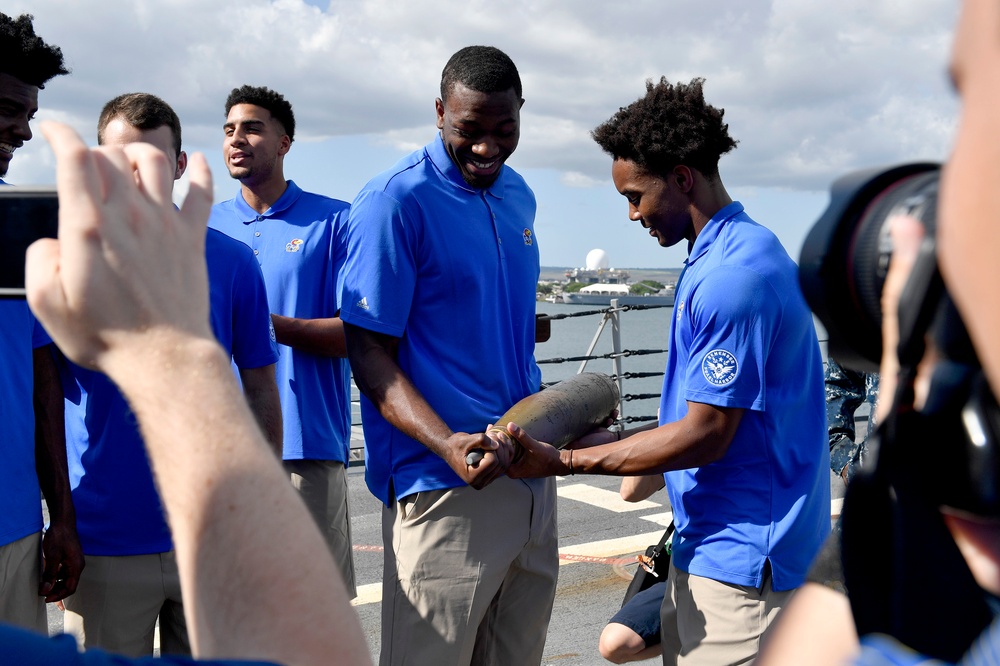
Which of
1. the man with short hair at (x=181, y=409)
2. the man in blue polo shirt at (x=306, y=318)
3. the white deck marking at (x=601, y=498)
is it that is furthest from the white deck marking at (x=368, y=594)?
the man with short hair at (x=181, y=409)

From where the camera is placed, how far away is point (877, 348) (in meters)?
1.02

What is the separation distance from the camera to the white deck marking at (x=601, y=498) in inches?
343

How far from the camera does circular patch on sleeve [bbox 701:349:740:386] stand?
10.2ft

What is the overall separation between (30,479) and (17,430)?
0.17m

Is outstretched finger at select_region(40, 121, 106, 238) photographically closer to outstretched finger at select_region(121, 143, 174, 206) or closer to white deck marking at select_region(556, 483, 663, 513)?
outstretched finger at select_region(121, 143, 174, 206)

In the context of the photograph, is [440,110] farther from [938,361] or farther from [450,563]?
[938,361]

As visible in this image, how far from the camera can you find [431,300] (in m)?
3.66

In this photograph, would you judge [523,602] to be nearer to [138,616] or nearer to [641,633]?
[641,633]

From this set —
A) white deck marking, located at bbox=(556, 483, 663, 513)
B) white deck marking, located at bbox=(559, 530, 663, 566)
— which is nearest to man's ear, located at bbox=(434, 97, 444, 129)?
white deck marking, located at bbox=(559, 530, 663, 566)

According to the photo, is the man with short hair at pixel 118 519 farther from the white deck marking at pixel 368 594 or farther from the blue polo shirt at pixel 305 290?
the white deck marking at pixel 368 594

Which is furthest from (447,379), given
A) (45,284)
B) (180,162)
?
(45,284)

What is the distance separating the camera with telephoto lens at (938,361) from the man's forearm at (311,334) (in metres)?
3.72

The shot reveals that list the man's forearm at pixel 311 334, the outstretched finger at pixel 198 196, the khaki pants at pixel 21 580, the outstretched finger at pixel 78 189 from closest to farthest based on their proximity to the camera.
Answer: the outstretched finger at pixel 78 189, the outstretched finger at pixel 198 196, the khaki pants at pixel 21 580, the man's forearm at pixel 311 334

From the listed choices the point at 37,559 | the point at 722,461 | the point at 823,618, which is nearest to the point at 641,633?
the point at 722,461
